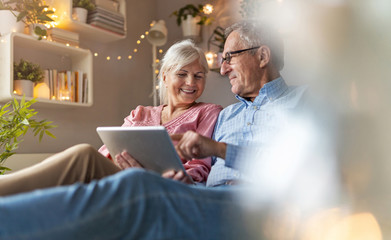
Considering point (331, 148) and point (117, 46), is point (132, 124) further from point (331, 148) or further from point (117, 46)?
point (117, 46)

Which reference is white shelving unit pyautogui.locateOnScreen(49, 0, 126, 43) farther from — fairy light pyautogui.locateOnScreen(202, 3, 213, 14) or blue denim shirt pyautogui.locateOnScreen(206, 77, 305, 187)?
blue denim shirt pyautogui.locateOnScreen(206, 77, 305, 187)

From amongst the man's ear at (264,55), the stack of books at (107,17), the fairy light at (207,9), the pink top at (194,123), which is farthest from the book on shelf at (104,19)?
the man's ear at (264,55)

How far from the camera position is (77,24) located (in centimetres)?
256

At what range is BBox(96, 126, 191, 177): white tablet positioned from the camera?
1.09 metres

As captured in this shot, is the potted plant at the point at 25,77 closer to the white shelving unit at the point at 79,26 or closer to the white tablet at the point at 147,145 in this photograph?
the white shelving unit at the point at 79,26

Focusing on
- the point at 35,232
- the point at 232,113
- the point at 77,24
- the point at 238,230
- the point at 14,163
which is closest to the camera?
the point at 35,232

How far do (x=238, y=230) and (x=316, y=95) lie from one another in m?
0.63

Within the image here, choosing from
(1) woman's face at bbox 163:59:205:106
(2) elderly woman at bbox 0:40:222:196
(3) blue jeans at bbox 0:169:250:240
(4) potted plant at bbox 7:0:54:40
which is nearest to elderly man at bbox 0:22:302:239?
(3) blue jeans at bbox 0:169:250:240

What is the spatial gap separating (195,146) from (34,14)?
162 centimetres

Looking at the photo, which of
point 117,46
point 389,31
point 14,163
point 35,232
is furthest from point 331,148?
point 117,46

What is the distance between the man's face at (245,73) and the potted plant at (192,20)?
1572 millimetres

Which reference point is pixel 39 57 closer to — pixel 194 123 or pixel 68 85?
pixel 68 85

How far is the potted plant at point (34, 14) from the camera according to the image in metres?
2.21

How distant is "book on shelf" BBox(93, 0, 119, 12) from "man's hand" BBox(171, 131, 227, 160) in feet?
6.29
